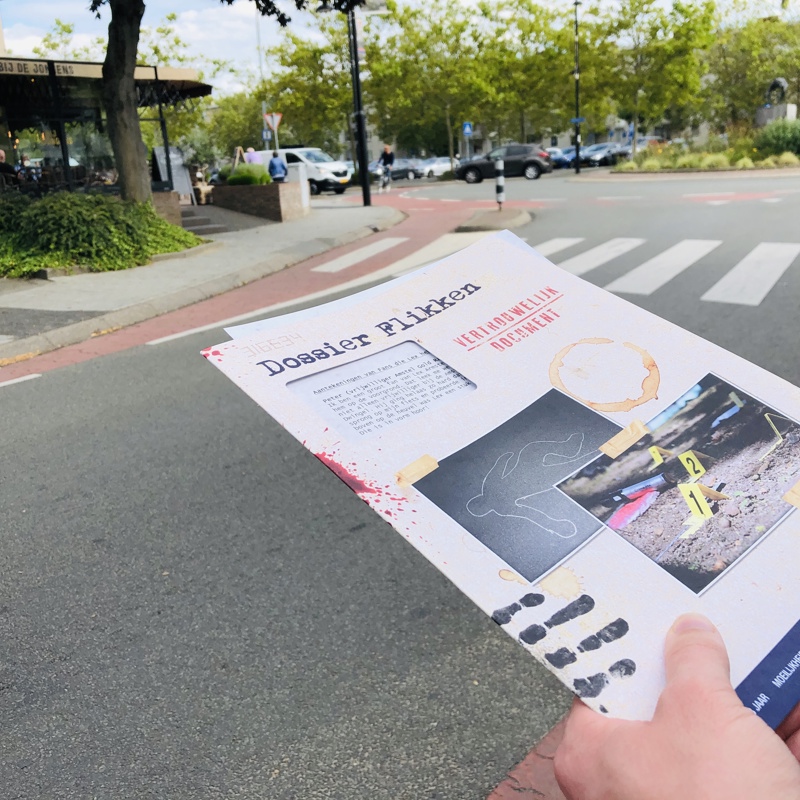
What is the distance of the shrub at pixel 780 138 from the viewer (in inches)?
1139

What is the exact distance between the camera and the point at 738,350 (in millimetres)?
5426

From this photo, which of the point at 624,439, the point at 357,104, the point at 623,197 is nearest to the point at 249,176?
the point at 357,104

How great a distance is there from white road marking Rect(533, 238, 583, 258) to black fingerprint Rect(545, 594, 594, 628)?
1018cm

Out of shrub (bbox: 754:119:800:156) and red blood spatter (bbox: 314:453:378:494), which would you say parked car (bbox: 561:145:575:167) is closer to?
shrub (bbox: 754:119:800:156)

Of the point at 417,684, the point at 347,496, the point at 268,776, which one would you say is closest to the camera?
the point at 268,776

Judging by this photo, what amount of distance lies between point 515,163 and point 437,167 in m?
14.8

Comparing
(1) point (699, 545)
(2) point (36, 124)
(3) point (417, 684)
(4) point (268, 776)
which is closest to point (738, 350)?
(3) point (417, 684)

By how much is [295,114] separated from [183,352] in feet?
141

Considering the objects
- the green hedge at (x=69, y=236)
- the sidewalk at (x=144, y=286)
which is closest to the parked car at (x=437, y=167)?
the sidewalk at (x=144, y=286)

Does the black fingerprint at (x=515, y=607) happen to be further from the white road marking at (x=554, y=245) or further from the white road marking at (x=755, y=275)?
the white road marking at (x=554, y=245)

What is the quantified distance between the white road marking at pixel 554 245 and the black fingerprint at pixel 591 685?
10.2 metres

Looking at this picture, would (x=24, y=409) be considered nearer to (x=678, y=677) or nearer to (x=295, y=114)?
(x=678, y=677)

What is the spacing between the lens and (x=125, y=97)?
39.6 ft

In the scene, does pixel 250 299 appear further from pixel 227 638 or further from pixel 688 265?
pixel 227 638
